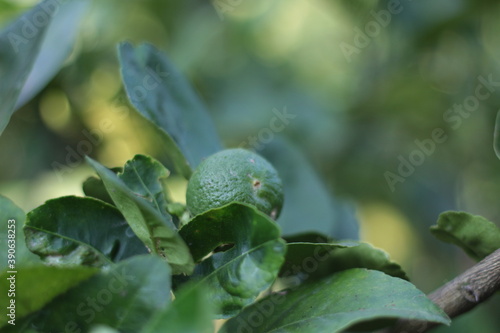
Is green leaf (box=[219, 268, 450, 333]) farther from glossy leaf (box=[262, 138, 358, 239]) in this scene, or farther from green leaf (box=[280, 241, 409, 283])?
glossy leaf (box=[262, 138, 358, 239])

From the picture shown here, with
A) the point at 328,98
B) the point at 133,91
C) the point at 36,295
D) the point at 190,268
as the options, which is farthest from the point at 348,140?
the point at 36,295

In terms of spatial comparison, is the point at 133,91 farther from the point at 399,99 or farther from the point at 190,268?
the point at 399,99

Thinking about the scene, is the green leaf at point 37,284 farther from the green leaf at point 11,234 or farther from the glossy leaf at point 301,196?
the glossy leaf at point 301,196

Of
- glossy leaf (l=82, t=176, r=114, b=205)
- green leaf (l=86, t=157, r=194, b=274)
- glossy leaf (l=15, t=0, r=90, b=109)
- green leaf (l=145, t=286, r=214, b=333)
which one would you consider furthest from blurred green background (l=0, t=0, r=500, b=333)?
green leaf (l=145, t=286, r=214, b=333)

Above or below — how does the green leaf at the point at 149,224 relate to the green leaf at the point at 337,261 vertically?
above

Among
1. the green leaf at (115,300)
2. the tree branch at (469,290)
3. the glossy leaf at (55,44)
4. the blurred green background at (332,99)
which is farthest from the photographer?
the blurred green background at (332,99)

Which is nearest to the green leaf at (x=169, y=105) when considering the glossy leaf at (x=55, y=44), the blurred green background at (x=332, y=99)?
the glossy leaf at (x=55, y=44)

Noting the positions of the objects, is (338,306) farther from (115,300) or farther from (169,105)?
(169,105)

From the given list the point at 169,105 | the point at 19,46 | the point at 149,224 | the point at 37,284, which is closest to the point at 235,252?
the point at 149,224
